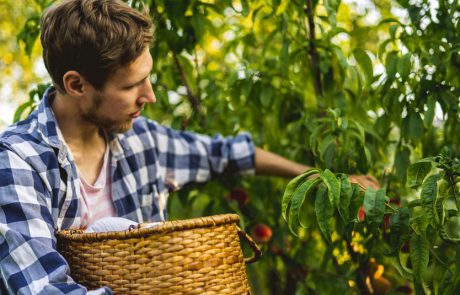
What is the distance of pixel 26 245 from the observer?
4.65ft

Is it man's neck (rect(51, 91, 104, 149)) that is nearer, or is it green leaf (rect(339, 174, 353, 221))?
green leaf (rect(339, 174, 353, 221))

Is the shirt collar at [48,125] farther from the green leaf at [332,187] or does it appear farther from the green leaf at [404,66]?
the green leaf at [404,66]

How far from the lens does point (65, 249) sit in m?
1.49

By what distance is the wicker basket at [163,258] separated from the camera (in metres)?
1.36

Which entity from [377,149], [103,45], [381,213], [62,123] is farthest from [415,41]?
[62,123]

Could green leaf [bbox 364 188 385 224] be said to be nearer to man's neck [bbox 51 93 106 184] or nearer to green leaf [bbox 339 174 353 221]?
green leaf [bbox 339 174 353 221]

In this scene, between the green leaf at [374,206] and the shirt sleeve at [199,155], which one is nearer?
the green leaf at [374,206]

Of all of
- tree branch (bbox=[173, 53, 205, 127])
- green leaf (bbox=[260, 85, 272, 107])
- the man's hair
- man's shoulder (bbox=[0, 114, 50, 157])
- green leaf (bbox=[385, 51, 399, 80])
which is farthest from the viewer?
tree branch (bbox=[173, 53, 205, 127])

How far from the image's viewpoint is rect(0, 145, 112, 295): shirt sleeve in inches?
54.7

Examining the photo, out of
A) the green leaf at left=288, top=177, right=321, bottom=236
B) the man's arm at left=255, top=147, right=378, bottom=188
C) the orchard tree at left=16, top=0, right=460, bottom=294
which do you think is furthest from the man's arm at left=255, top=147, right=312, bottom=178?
the green leaf at left=288, top=177, right=321, bottom=236

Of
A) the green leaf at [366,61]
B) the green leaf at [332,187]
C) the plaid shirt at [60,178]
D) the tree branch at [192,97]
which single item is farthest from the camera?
the tree branch at [192,97]

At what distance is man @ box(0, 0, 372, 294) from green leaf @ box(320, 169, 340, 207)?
0.55 metres

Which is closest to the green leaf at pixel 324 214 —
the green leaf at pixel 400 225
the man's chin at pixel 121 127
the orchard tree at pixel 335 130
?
the orchard tree at pixel 335 130

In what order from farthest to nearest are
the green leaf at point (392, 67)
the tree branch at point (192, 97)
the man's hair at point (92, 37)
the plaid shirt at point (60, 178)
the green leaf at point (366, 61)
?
the tree branch at point (192, 97) < the green leaf at point (366, 61) < the green leaf at point (392, 67) < the man's hair at point (92, 37) < the plaid shirt at point (60, 178)
